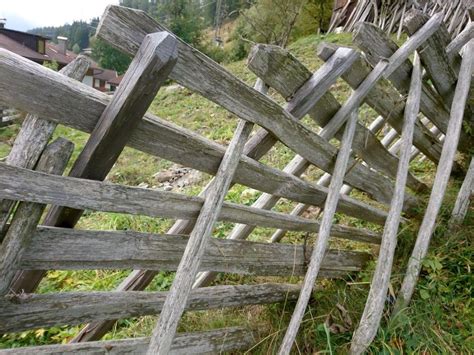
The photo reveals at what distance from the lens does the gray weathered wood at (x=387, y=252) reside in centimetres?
206

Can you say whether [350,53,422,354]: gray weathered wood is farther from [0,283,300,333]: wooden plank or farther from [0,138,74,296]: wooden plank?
[0,138,74,296]: wooden plank

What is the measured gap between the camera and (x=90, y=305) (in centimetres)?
156

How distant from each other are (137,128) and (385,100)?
5.37 ft

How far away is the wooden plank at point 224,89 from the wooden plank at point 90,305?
35.4 inches

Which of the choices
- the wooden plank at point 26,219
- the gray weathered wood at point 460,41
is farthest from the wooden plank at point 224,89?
the gray weathered wood at point 460,41

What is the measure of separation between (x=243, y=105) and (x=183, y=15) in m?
35.3

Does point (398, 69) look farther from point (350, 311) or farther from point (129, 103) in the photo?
point (129, 103)

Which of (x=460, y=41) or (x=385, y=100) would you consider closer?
(x=385, y=100)

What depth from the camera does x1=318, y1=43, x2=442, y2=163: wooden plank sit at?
6.28 ft

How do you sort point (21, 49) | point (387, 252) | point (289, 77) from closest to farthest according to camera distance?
point (289, 77), point (387, 252), point (21, 49)

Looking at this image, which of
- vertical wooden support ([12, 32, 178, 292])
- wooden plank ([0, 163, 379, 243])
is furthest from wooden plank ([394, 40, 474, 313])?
vertical wooden support ([12, 32, 178, 292])

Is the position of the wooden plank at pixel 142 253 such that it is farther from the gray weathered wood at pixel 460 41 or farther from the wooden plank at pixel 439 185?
the gray weathered wood at pixel 460 41

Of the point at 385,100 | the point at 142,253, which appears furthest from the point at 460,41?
the point at 142,253

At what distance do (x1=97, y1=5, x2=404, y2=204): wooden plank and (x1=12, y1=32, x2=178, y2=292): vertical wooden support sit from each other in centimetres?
6
